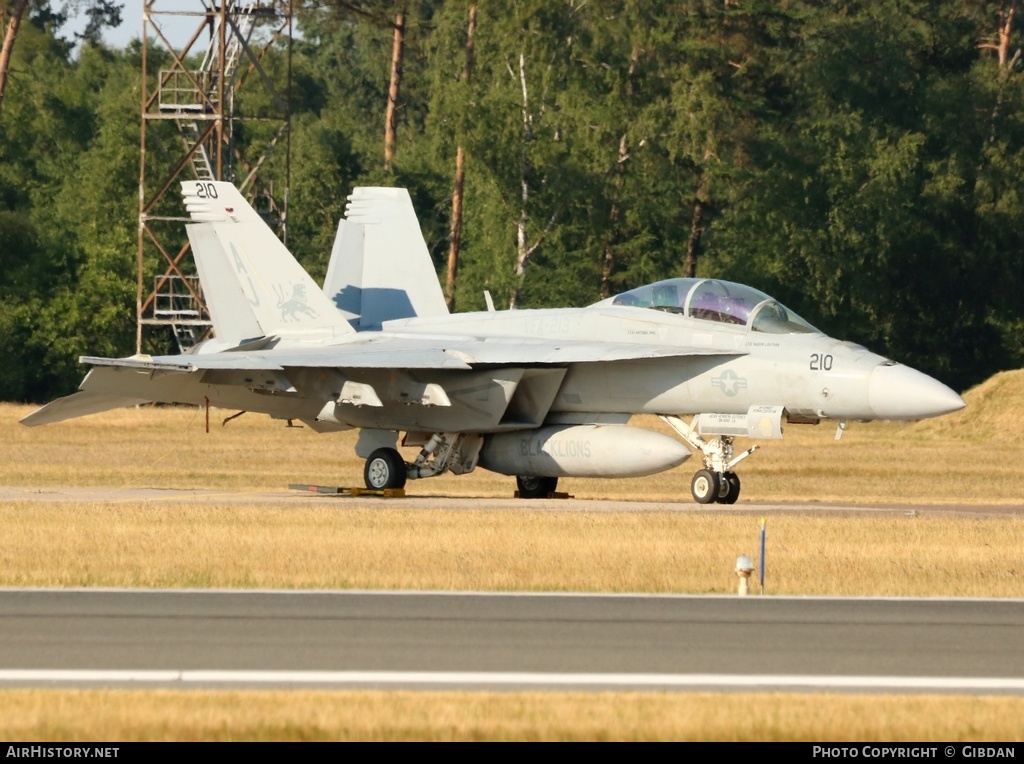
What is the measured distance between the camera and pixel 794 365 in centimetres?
1809

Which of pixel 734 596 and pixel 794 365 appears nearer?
pixel 734 596

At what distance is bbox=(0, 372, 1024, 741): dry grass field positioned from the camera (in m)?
6.88

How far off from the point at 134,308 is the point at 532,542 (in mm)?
38412

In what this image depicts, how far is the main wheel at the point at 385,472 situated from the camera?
21.0 meters

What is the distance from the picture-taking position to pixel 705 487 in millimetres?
18875

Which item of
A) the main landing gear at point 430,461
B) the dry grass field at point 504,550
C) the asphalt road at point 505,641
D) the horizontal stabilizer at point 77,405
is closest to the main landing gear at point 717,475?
the dry grass field at point 504,550

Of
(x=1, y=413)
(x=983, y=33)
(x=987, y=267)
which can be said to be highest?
(x=983, y=33)

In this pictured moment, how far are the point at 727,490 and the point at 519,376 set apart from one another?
284 centimetres

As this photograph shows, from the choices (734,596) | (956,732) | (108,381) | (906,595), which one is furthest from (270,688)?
(108,381)

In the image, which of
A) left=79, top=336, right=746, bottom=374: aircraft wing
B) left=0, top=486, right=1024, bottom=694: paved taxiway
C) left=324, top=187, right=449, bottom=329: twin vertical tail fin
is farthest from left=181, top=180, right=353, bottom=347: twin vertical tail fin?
left=0, top=486, right=1024, bottom=694: paved taxiway

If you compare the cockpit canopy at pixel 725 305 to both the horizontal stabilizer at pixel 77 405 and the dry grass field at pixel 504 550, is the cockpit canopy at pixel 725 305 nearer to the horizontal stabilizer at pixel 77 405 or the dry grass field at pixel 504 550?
the dry grass field at pixel 504 550

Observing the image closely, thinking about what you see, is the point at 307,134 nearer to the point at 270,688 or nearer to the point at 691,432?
the point at 691,432

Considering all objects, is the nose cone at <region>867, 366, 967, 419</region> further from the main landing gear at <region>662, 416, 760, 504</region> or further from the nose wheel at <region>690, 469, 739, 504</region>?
the nose wheel at <region>690, 469, 739, 504</region>

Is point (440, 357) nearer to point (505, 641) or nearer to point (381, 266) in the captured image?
point (381, 266)
